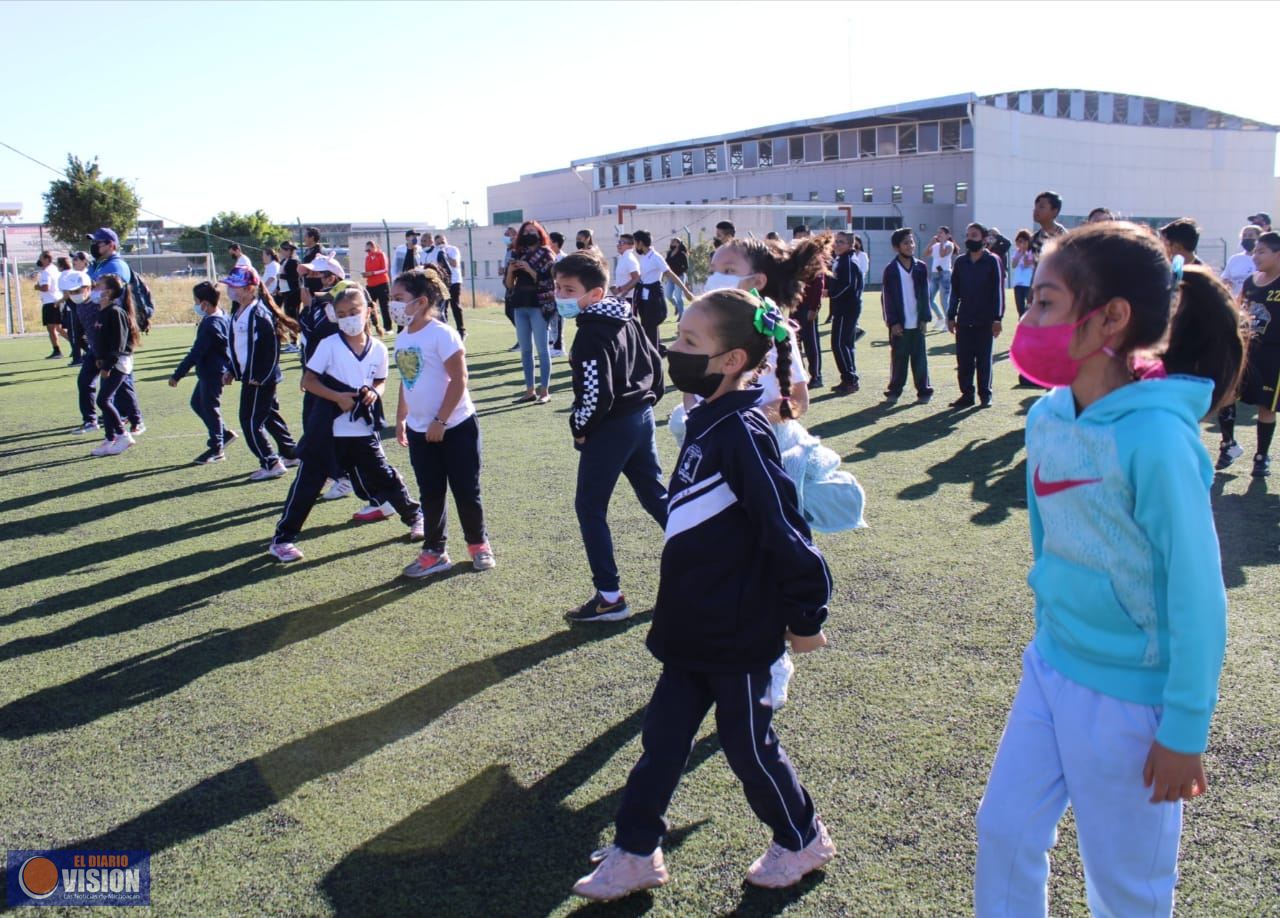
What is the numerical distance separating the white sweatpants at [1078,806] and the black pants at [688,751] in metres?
0.73

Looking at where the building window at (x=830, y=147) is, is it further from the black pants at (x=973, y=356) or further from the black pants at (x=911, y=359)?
→ the black pants at (x=973, y=356)

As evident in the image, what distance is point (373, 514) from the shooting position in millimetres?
7574

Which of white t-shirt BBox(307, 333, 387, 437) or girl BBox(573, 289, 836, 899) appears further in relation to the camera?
white t-shirt BBox(307, 333, 387, 437)

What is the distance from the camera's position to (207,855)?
10.8 feet

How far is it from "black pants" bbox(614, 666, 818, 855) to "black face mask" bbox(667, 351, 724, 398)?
853 millimetres

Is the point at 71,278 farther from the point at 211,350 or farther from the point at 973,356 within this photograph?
the point at 973,356

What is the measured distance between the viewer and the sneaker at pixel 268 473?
898cm

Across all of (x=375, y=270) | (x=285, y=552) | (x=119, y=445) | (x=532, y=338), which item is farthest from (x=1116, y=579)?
(x=375, y=270)

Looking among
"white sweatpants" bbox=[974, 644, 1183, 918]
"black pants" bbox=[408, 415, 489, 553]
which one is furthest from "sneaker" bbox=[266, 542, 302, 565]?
"white sweatpants" bbox=[974, 644, 1183, 918]

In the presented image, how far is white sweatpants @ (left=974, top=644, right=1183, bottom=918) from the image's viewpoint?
2.06 metres

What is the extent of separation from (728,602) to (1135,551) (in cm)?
111

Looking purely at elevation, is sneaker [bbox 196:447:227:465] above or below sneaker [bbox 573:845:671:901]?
above

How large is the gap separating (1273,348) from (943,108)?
4084 centimetres
